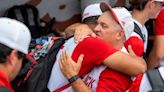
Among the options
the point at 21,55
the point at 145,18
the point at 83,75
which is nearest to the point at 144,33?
the point at 145,18

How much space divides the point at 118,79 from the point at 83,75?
19 centimetres

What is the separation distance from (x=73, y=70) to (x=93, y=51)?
5.9 inches

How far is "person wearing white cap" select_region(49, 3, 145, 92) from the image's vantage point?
216 cm

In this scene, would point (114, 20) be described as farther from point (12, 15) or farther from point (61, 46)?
point (12, 15)

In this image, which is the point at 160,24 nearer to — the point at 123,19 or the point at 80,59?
the point at 123,19

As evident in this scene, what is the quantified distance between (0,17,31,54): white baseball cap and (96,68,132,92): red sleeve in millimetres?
446

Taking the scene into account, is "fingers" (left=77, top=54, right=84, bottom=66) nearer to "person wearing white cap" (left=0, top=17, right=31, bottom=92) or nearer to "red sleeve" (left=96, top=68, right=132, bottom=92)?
"red sleeve" (left=96, top=68, right=132, bottom=92)

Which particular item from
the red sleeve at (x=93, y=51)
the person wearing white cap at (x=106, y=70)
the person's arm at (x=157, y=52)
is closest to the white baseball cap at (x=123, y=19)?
the person wearing white cap at (x=106, y=70)

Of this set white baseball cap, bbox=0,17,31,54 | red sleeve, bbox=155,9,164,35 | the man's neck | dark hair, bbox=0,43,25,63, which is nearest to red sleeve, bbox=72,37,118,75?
white baseball cap, bbox=0,17,31,54

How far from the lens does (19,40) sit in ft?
6.31

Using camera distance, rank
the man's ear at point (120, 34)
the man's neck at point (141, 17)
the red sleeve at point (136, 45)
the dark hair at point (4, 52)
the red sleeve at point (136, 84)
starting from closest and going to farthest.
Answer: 1. the dark hair at point (4, 52)
2. the red sleeve at point (136, 84)
3. the man's ear at point (120, 34)
4. the red sleeve at point (136, 45)
5. the man's neck at point (141, 17)

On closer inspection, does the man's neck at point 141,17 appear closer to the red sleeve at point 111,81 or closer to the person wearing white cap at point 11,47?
the red sleeve at point 111,81

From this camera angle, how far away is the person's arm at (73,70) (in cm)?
215

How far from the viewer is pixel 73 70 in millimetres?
2178
